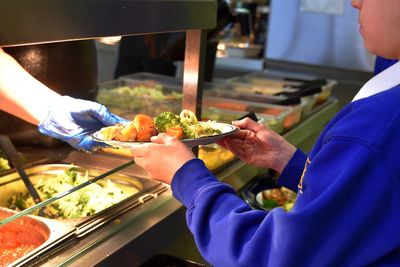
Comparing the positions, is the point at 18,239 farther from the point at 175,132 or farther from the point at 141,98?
the point at 141,98

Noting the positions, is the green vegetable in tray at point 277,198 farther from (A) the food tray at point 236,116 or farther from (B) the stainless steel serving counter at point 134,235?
(A) the food tray at point 236,116

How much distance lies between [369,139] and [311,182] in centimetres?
13

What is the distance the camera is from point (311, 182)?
0.96 metres

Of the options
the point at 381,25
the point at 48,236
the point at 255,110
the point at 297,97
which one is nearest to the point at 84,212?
the point at 48,236

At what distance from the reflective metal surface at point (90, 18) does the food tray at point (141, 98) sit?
35cm

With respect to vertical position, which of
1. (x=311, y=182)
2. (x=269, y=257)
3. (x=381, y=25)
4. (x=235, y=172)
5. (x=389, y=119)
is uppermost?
(x=381, y=25)

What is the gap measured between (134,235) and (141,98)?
0.96 metres

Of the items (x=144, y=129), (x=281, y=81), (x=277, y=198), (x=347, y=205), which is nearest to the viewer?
(x=347, y=205)

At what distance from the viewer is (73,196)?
171cm

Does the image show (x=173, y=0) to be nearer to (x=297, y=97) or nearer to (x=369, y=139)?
(x=369, y=139)

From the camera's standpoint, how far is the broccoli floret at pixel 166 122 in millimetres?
1425

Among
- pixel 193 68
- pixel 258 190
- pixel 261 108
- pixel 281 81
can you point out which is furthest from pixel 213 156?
pixel 281 81

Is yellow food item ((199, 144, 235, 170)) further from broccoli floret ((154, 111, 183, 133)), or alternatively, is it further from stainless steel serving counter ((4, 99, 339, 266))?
broccoli floret ((154, 111, 183, 133))

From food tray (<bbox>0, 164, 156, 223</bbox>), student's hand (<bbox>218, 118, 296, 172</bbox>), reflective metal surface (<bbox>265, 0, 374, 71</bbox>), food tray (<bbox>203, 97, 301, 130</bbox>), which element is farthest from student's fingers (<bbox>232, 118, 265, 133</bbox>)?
reflective metal surface (<bbox>265, 0, 374, 71</bbox>)
